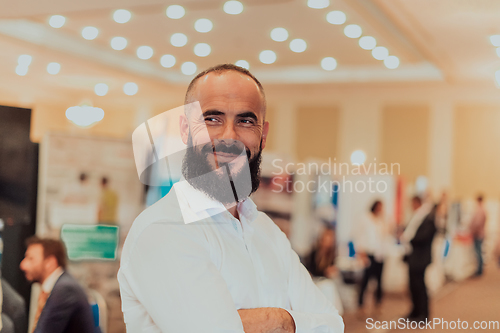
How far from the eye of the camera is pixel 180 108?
1689 mm

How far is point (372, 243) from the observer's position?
461cm

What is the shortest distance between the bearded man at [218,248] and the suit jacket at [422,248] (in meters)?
3.25

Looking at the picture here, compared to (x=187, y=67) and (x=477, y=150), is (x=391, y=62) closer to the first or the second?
(x=477, y=150)

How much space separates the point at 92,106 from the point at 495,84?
4.78 m

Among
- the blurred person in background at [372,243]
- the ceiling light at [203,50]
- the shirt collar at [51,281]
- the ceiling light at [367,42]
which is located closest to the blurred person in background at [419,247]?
the blurred person in background at [372,243]

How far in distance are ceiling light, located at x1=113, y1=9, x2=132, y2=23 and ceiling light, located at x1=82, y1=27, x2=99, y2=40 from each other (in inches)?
16.2

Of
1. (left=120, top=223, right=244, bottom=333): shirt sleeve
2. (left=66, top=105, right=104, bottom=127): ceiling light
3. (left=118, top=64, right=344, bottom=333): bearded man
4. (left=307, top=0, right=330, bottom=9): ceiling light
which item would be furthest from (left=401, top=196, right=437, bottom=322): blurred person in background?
(left=120, top=223, right=244, bottom=333): shirt sleeve

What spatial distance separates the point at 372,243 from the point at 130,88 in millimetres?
2543

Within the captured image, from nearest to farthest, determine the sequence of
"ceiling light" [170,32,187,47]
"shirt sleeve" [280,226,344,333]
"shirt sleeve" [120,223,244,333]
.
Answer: "shirt sleeve" [120,223,244,333] → "shirt sleeve" [280,226,344,333] → "ceiling light" [170,32,187,47]

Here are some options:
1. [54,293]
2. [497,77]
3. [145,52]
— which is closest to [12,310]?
[54,293]

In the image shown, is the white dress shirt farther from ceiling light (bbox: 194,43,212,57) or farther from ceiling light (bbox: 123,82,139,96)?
ceiling light (bbox: 123,82,139,96)

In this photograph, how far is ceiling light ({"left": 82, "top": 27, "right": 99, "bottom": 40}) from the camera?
4.62m

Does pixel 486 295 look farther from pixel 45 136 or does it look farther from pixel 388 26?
pixel 45 136

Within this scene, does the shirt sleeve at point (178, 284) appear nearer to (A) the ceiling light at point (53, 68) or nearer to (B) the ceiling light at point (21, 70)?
(B) the ceiling light at point (21, 70)
